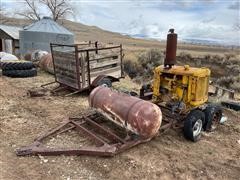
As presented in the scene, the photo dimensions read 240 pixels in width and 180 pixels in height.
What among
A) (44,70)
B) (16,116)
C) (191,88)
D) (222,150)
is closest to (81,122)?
(16,116)

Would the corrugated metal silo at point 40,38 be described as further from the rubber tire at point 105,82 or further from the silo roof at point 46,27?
the rubber tire at point 105,82

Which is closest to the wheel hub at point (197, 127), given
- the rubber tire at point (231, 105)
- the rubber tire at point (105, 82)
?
the rubber tire at point (231, 105)

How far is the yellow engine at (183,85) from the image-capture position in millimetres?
6402

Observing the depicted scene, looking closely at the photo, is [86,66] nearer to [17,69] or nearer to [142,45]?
[17,69]

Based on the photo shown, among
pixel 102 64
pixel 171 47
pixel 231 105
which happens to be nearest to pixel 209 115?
pixel 171 47

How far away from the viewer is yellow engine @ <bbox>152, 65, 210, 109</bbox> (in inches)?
252

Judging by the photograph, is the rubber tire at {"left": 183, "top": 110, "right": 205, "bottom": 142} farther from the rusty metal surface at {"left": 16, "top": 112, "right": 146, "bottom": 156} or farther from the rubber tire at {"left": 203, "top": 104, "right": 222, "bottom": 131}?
the rusty metal surface at {"left": 16, "top": 112, "right": 146, "bottom": 156}

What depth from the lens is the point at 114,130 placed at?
6410 mm

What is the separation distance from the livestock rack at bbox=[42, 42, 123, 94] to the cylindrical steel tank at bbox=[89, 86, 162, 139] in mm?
3036

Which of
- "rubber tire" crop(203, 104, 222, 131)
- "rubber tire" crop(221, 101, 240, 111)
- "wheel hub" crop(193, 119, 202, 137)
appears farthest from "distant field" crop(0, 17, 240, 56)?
"wheel hub" crop(193, 119, 202, 137)

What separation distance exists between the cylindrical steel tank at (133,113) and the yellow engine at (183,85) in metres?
1.24

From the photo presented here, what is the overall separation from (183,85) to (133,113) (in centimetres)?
163

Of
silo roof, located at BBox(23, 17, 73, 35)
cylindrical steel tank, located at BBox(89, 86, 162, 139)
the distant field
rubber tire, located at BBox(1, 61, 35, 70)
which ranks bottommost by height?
the distant field

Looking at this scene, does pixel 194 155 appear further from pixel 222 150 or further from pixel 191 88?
pixel 191 88
